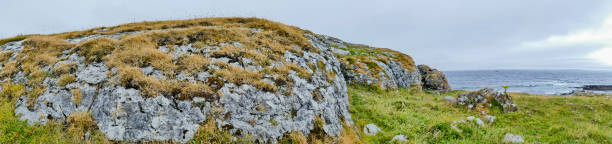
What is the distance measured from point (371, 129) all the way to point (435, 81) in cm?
3021

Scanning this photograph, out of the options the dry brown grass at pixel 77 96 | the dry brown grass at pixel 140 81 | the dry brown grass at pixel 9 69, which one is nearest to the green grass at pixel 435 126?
the dry brown grass at pixel 77 96

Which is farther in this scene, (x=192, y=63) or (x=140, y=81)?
(x=192, y=63)

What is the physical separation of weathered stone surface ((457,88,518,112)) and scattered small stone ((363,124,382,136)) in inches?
374

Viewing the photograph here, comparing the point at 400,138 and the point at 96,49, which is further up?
the point at 96,49

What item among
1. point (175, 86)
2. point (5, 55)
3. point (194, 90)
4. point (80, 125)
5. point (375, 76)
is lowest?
point (80, 125)

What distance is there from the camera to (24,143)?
7.22 metres

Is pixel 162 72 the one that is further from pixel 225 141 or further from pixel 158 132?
pixel 225 141

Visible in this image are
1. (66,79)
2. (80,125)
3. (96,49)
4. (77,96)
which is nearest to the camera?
(80,125)

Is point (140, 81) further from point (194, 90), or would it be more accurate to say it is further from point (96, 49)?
point (96, 49)

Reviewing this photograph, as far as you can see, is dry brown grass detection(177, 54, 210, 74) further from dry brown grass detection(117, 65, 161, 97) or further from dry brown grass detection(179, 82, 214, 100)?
dry brown grass detection(117, 65, 161, 97)

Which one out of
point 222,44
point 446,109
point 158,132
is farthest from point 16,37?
point 446,109

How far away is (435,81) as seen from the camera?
3600cm

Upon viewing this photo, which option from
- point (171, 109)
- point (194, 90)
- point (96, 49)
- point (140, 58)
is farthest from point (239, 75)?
point (96, 49)

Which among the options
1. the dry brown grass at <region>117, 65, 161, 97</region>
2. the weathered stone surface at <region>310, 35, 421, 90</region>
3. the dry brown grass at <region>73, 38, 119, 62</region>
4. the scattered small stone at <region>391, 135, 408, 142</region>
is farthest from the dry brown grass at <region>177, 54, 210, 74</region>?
the weathered stone surface at <region>310, 35, 421, 90</region>
